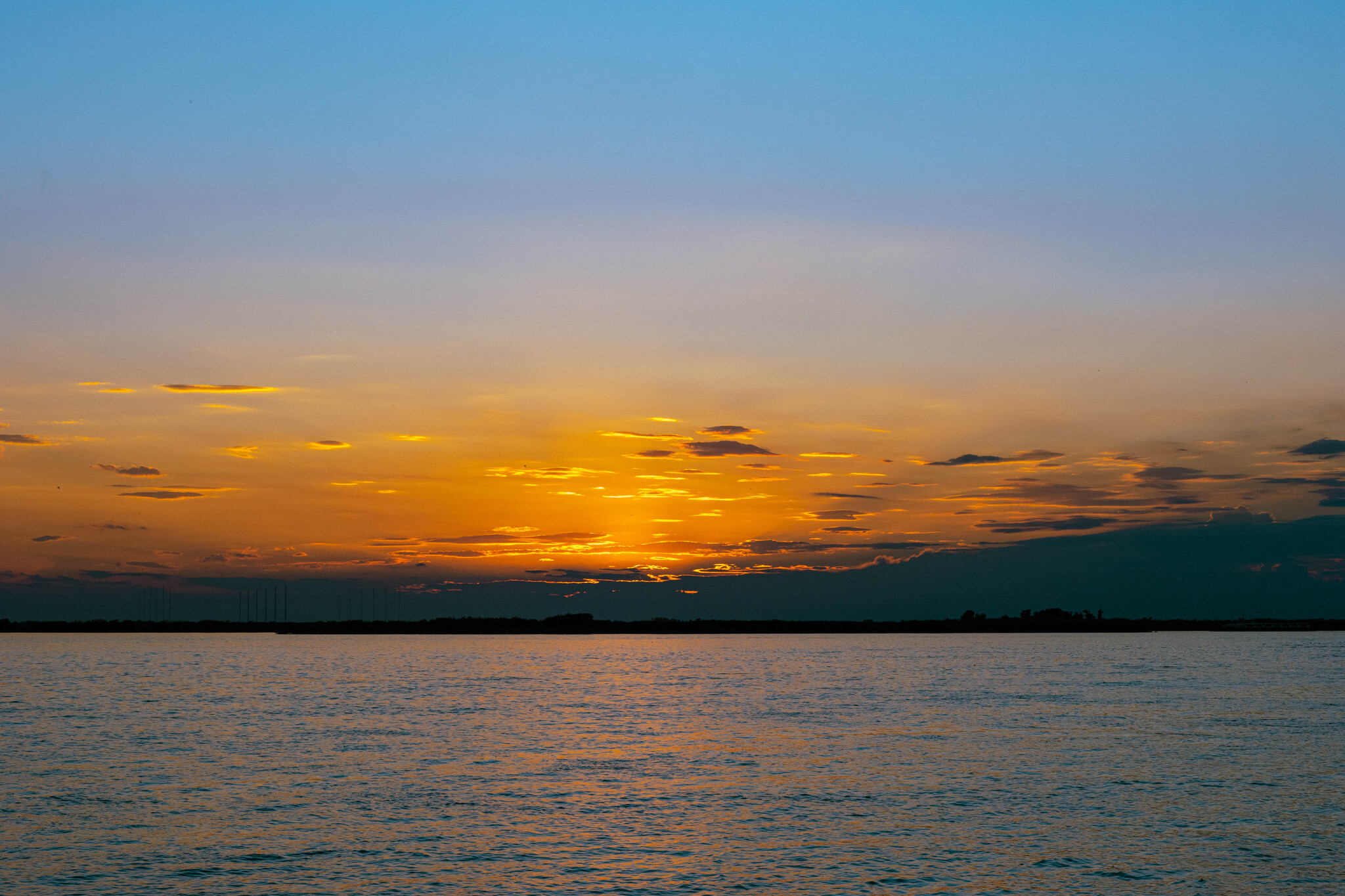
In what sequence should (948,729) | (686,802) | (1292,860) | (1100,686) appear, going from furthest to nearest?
(1100,686), (948,729), (686,802), (1292,860)

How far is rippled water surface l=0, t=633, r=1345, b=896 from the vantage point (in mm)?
32688

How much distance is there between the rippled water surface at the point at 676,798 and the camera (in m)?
32.7

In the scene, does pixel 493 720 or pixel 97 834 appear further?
pixel 493 720

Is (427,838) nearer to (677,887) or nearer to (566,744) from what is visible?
(677,887)

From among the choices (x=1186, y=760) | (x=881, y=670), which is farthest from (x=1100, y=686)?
(x=1186, y=760)

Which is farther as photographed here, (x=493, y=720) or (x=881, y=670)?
(x=881, y=670)

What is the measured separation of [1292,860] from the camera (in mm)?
34312

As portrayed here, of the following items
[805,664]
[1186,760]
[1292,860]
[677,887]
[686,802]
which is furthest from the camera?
[805,664]

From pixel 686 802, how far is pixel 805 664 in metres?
148

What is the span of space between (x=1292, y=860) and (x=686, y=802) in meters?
21.5

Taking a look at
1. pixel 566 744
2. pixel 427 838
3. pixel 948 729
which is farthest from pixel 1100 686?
pixel 427 838

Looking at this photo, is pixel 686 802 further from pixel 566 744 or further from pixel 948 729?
pixel 948 729

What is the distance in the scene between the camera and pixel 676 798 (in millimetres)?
45344

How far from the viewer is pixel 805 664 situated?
18825 centimetres
